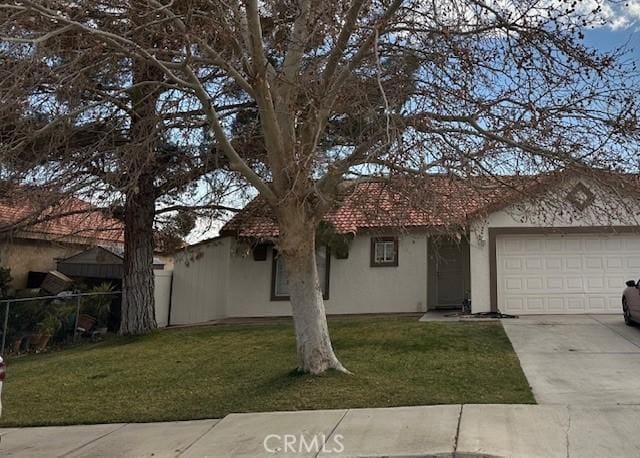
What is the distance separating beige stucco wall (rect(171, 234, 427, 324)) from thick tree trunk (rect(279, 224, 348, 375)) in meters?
9.66

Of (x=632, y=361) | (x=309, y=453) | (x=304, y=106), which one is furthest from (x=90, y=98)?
(x=632, y=361)

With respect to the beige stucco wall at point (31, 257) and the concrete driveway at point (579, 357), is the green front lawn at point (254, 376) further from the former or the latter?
the beige stucco wall at point (31, 257)

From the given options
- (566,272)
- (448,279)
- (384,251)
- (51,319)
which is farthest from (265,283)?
(566,272)

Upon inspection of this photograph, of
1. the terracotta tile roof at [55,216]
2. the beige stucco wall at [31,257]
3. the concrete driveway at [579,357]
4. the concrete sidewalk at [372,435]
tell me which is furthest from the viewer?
the beige stucco wall at [31,257]

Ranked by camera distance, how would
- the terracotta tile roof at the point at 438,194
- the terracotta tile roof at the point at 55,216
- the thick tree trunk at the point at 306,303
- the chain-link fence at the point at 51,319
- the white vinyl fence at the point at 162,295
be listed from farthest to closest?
the white vinyl fence at the point at 162,295
the chain-link fence at the point at 51,319
the terracotta tile roof at the point at 55,216
the thick tree trunk at the point at 306,303
the terracotta tile roof at the point at 438,194

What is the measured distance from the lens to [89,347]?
15.3 metres

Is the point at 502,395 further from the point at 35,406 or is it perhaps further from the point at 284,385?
the point at 35,406

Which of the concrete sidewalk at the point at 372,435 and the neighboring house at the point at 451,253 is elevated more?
the neighboring house at the point at 451,253

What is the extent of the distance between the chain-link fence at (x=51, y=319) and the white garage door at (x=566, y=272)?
12222 mm

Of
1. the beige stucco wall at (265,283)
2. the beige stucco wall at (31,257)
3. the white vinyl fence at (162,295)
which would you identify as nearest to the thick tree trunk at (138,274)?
the beige stucco wall at (265,283)

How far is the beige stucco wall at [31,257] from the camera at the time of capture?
69.9 ft

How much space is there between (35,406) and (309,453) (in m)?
5.40

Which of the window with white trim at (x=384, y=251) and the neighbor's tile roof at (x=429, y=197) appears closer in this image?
the neighbor's tile roof at (x=429, y=197)

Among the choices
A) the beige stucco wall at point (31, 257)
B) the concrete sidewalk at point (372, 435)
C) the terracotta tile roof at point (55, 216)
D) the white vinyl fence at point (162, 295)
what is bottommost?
the concrete sidewalk at point (372, 435)
